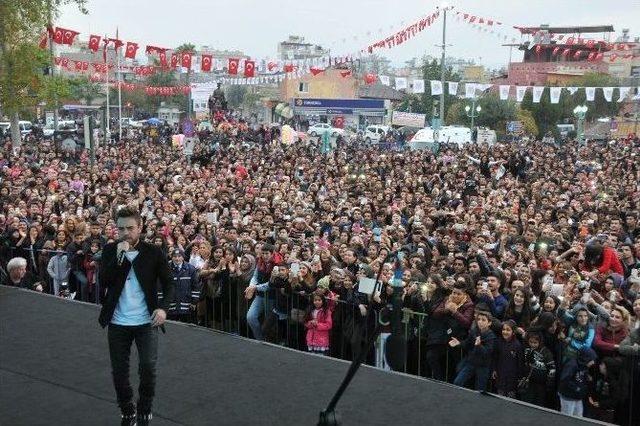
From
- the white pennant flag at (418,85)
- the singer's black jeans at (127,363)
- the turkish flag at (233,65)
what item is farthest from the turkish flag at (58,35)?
the singer's black jeans at (127,363)

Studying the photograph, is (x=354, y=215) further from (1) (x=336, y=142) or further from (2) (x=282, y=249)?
(1) (x=336, y=142)

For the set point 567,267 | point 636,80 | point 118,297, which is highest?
point 636,80

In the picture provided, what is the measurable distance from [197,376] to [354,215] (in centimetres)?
728

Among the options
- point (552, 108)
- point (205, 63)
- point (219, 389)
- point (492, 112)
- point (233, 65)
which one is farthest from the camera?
point (492, 112)

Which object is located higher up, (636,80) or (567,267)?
(636,80)

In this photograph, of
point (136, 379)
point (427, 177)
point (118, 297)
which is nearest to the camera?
point (118, 297)

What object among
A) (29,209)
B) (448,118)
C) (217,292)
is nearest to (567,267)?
(217,292)

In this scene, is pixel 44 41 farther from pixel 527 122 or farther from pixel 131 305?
pixel 527 122

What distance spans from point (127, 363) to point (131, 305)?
1.23ft

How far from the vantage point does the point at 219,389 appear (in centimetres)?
523

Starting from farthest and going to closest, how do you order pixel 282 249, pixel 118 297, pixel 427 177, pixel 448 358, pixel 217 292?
pixel 427 177 < pixel 282 249 < pixel 217 292 < pixel 448 358 < pixel 118 297

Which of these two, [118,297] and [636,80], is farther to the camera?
[636,80]

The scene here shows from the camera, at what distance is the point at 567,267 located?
8.36 metres

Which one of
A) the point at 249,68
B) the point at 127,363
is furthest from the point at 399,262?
the point at 249,68
